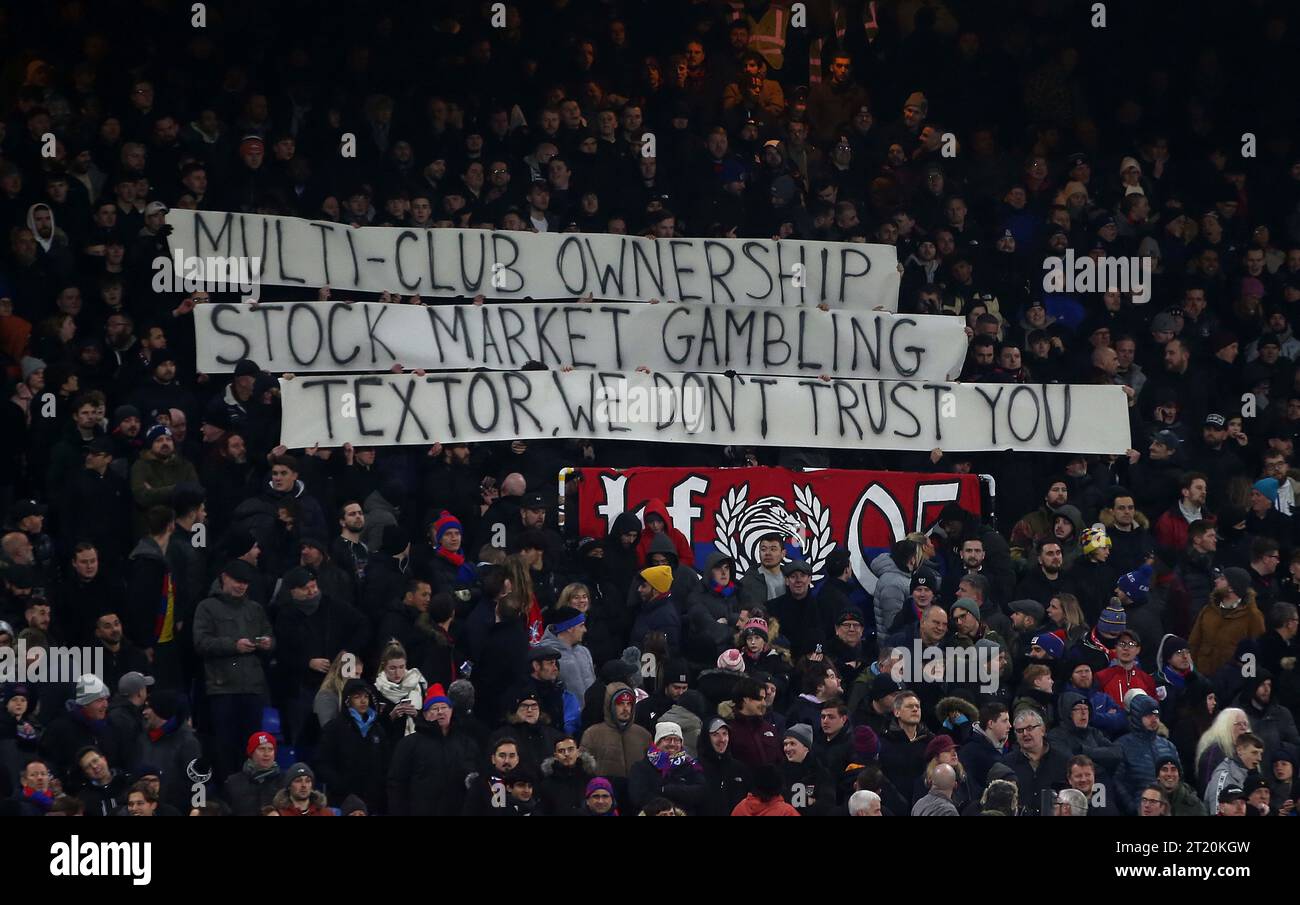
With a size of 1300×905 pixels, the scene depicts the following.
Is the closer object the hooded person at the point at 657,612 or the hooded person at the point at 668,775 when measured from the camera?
the hooded person at the point at 668,775

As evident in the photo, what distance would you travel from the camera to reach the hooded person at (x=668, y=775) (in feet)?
37.4

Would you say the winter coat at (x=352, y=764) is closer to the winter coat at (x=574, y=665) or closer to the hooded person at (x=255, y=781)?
the hooded person at (x=255, y=781)

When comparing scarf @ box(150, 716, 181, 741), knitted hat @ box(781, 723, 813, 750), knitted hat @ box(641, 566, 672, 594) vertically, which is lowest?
knitted hat @ box(781, 723, 813, 750)

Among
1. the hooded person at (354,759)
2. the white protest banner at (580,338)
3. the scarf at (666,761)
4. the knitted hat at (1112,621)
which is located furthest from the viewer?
the white protest banner at (580,338)

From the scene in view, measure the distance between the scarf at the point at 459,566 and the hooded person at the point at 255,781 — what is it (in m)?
2.06

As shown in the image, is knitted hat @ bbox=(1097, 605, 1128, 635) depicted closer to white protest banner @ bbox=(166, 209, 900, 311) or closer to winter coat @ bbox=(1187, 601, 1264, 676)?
winter coat @ bbox=(1187, 601, 1264, 676)

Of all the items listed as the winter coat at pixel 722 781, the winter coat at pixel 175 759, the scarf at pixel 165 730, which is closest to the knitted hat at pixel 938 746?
the winter coat at pixel 722 781

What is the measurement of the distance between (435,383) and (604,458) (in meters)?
1.28

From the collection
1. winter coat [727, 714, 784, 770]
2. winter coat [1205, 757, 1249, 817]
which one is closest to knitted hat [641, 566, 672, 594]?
winter coat [727, 714, 784, 770]

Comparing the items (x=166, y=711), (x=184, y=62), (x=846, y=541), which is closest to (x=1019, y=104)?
(x=846, y=541)

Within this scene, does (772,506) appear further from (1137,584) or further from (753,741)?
(753,741)

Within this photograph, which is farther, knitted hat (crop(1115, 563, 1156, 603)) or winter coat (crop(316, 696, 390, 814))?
knitted hat (crop(1115, 563, 1156, 603))

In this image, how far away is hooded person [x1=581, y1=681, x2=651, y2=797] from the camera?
1170 centimetres

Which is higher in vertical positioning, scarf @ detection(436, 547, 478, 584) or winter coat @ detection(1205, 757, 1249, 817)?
scarf @ detection(436, 547, 478, 584)
